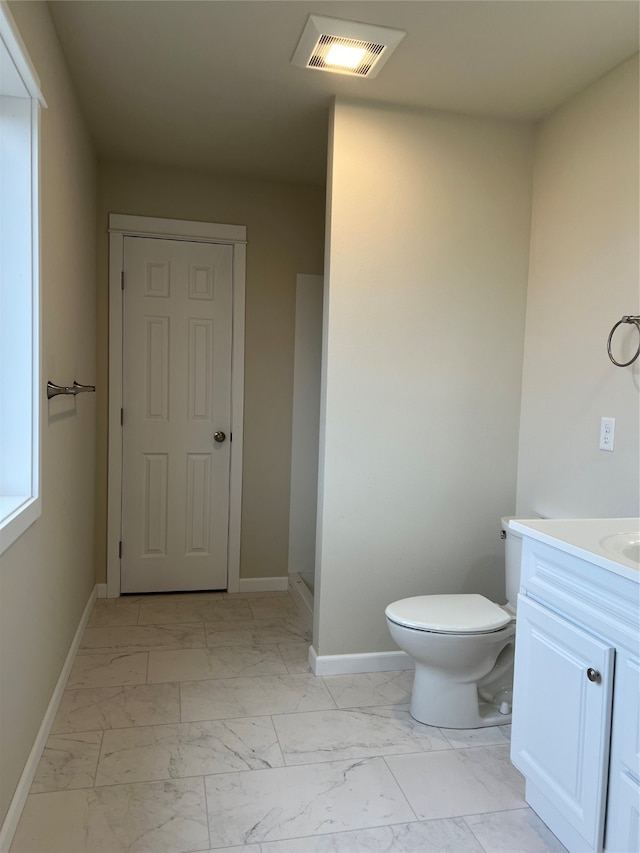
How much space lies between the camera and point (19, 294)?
1.78 meters

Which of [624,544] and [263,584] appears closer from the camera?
[624,544]

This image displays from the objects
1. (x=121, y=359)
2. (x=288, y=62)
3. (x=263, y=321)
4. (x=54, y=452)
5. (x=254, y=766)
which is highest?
(x=288, y=62)

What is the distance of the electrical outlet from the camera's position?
Answer: 2170 millimetres

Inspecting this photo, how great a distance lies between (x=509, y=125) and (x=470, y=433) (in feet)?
4.46

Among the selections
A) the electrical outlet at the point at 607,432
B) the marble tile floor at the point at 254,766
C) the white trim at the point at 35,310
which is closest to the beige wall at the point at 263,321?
the marble tile floor at the point at 254,766

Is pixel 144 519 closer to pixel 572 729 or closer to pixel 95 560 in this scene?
pixel 95 560

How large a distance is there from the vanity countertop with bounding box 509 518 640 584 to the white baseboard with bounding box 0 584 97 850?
160cm

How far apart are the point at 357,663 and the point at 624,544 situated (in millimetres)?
1409

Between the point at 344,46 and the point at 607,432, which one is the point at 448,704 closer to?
the point at 607,432

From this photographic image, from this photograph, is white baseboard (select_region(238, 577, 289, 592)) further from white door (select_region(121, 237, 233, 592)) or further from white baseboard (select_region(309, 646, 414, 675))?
white baseboard (select_region(309, 646, 414, 675))

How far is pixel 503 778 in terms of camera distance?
1.98 metres

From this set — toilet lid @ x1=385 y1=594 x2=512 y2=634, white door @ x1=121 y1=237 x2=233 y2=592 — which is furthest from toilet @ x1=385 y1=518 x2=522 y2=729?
white door @ x1=121 y1=237 x2=233 y2=592

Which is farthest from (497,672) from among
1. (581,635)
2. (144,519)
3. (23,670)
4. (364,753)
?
(144,519)

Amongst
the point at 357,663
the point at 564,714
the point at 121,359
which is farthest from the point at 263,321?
the point at 564,714
